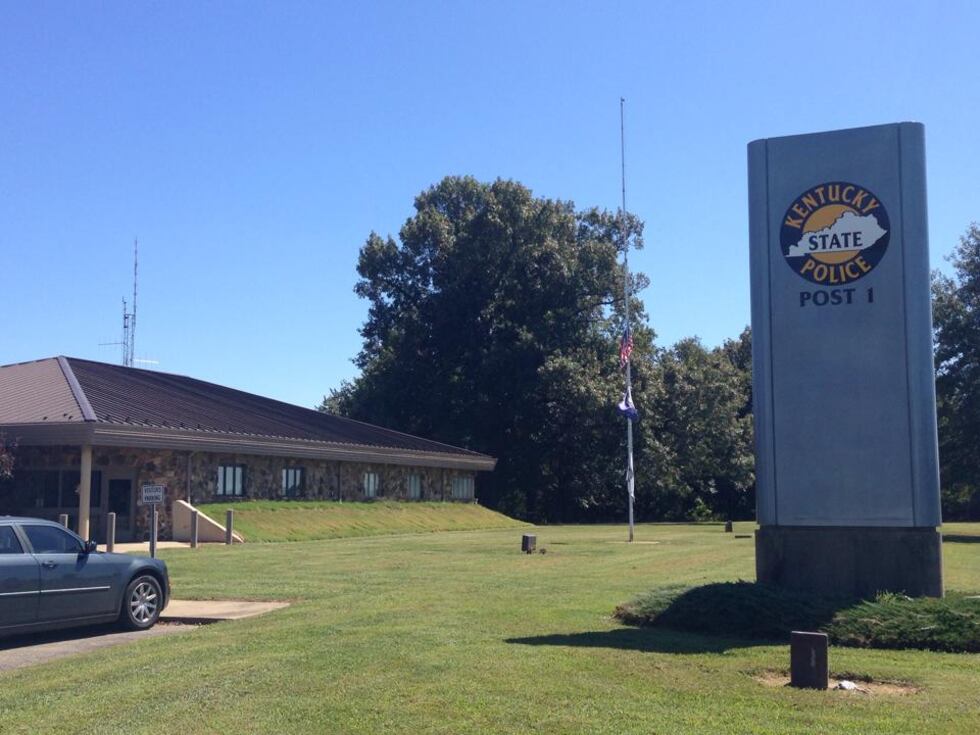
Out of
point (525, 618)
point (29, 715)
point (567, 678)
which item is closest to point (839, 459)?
point (525, 618)

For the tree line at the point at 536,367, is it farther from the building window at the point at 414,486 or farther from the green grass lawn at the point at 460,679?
the green grass lawn at the point at 460,679

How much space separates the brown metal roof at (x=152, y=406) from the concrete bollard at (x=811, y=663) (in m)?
26.4

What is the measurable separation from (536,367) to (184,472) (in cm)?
2931

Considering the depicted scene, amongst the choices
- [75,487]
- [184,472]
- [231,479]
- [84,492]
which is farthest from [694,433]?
[84,492]

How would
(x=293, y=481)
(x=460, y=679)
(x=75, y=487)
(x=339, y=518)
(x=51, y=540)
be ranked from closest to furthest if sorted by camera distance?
(x=460, y=679), (x=51, y=540), (x=75, y=487), (x=339, y=518), (x=293, y=481)

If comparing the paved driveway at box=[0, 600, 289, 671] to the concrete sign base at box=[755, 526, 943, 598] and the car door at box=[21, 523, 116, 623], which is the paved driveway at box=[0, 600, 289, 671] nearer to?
the car door at box=[21, 523, 116, 623]

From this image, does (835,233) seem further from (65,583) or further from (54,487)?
(54,487)

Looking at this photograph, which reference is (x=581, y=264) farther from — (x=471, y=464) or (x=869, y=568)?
(x=869, y=568)

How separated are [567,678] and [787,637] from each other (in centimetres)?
335

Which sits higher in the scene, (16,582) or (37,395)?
Answer: (37,395)

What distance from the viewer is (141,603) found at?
1352cm

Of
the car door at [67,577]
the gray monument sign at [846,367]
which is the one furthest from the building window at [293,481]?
the gray monument sign at [846,367]

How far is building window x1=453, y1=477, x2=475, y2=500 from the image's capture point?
55.2 metres

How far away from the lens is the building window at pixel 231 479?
37.7 metres
